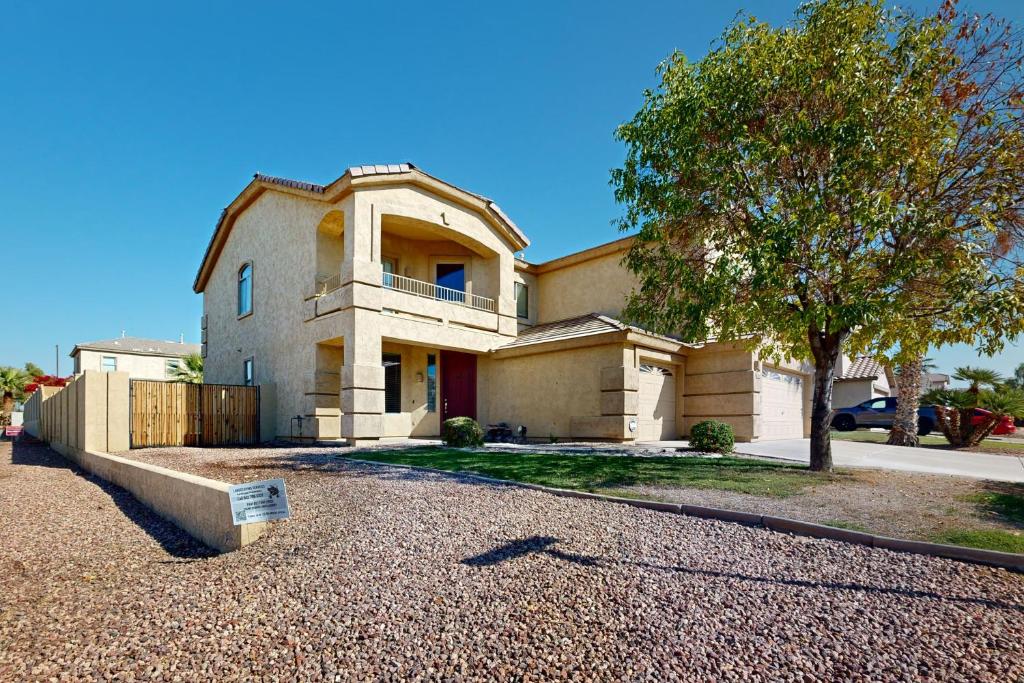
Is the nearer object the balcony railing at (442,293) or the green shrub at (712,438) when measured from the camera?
the green shrub at (712,438)

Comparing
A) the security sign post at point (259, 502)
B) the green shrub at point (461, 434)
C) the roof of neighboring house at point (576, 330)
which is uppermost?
the roof of neighboring house at point (576, 330)

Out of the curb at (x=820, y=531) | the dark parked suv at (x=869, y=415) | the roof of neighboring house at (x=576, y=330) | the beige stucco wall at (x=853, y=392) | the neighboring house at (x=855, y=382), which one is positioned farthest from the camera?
the beige stucco wall at (x=853, y=392)

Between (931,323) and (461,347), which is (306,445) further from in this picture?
(931,323)

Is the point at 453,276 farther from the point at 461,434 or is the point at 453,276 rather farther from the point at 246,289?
the point at 246,289

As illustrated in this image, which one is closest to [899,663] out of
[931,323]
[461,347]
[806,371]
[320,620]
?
[320,620]

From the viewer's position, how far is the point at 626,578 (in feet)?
14.7

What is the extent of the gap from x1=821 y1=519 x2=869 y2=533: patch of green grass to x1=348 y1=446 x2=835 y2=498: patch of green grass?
1.33 metres

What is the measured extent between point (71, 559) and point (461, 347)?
12.3 m

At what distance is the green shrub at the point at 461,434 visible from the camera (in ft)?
45.9

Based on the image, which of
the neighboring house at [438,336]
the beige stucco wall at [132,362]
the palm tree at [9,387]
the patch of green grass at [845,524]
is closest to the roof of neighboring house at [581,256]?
the neighboring house at [438,336]

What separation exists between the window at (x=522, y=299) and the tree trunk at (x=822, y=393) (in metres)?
12.5

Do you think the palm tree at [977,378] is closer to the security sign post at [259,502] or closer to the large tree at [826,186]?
the large tree at [826,186]

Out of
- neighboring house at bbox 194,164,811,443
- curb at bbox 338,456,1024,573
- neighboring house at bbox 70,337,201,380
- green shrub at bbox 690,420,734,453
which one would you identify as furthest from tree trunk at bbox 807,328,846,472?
neighboring house at bbox 70,337,201,380

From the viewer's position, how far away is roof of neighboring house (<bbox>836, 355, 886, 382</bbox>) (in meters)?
33.1
